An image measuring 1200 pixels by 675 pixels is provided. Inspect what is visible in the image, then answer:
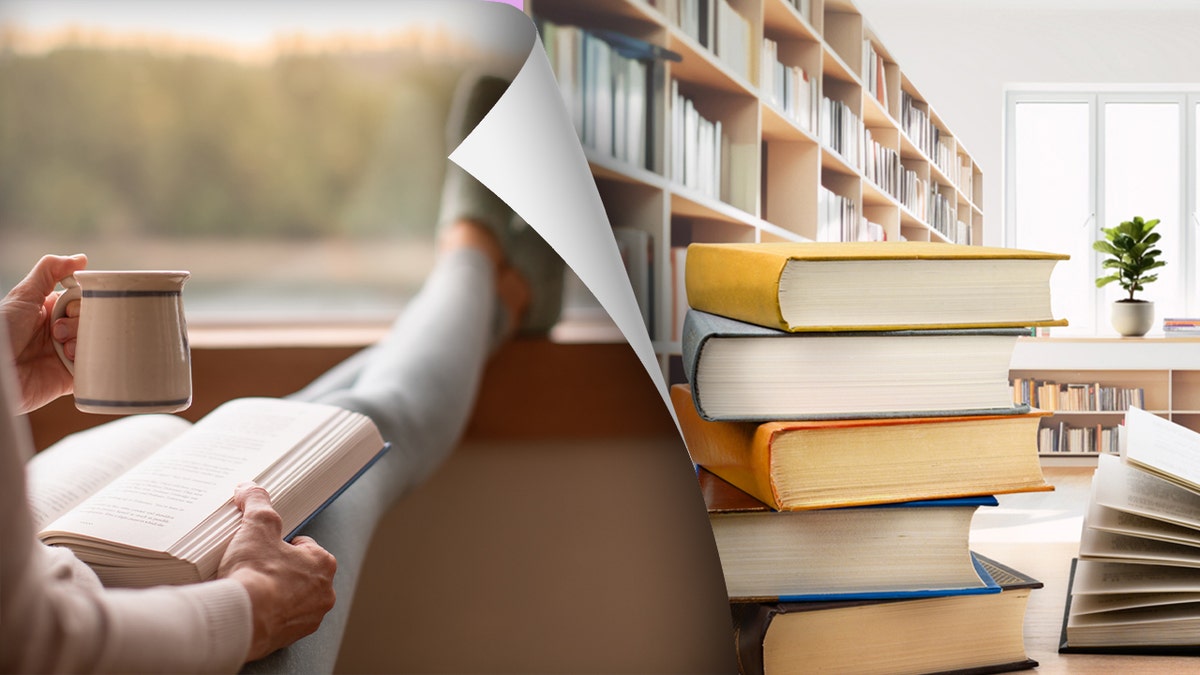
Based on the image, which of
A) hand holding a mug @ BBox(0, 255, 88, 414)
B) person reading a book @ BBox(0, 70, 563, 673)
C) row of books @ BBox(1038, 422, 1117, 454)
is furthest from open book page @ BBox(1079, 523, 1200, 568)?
hand holding a mug @ BBox(0, 255, 88, 414)

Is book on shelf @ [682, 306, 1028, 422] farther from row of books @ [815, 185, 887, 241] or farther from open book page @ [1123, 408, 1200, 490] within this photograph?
row of books @ [815, 185, 887, 241]

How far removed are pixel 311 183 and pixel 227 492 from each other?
116 inches

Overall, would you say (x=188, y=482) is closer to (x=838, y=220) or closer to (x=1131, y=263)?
(x=838, y=220)

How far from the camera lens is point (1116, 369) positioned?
3.93 ft

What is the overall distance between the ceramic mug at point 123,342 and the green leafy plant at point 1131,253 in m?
1.17

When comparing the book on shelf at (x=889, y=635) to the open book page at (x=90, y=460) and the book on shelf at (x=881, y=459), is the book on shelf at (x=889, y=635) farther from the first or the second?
the open book page at (x=90, y=460)

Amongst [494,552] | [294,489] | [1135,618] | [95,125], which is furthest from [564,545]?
[95,125]

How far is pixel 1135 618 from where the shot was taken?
0.52 meters

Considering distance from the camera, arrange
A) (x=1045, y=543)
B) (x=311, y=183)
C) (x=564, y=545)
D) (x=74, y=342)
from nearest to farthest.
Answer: (x=74, y=342) → (x=1045, y=543) → (x=564, y=545) → (x=311, y=183)

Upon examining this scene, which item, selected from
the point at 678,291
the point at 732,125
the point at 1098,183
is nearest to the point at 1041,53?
the point at 1098,183

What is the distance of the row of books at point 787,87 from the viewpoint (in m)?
0.64

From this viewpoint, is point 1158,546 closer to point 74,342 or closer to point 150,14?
point 74,342

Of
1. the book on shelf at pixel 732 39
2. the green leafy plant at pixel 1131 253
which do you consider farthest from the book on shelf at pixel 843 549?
the green leafy plant at pixel 1131 253

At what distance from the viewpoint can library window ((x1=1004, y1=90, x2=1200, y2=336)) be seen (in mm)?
1098
